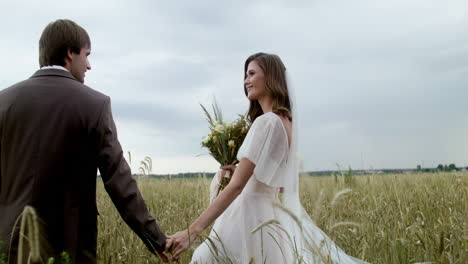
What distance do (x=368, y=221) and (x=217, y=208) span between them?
1.68 meters

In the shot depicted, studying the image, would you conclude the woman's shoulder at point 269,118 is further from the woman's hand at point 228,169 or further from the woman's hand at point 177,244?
the woman's hand at point 177,244

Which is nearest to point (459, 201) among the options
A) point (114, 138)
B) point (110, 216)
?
point (110, 216)

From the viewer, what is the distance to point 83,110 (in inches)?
101

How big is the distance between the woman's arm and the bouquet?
398mm

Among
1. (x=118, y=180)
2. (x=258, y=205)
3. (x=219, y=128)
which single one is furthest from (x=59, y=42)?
Result: (x=258, y=205)

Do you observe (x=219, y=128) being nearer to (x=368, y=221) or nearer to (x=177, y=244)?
(x=177, y=244)

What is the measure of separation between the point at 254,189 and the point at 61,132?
127 centimetres

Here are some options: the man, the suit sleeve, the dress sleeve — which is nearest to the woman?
the dress sleeve

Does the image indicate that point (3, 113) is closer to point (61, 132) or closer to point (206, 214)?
point (61, 132)

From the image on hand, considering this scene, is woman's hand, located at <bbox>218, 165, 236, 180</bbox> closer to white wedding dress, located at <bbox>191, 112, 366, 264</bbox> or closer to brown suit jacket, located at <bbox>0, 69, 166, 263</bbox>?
white wedding dress, located at <bbox>191, 112, 366, 264</bbox>

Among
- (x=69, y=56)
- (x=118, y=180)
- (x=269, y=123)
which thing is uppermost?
(x=69, y=56)

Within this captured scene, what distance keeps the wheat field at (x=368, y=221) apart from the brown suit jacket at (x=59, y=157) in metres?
0.33

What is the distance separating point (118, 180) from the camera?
2701mm

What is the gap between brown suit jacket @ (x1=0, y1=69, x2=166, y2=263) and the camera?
2.48 m
